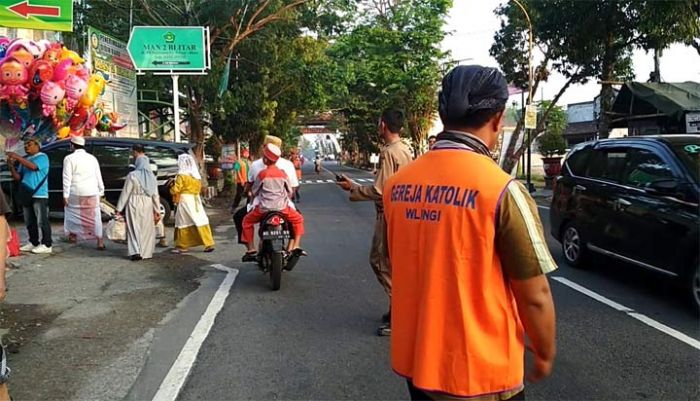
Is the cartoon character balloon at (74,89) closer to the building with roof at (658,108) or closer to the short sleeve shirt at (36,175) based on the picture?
the short sleeve shirt at (36,175)

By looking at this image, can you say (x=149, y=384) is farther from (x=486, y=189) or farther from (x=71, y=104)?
(x=71, y=104)

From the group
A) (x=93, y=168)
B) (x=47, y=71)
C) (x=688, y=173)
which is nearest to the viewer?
(x=688, y=173)

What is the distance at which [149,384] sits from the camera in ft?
13.9

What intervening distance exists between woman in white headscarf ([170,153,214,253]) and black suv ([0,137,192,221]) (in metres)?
3.62

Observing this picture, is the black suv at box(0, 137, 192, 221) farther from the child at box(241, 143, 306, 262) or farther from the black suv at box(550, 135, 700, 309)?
the black suv at box(550, 135, 700, 309)

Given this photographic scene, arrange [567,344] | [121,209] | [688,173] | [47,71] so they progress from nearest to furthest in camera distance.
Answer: [567,344], [688,173], [121,209], [47,71]

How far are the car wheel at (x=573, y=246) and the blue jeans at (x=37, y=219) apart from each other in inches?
296

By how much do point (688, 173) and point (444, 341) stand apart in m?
4.91

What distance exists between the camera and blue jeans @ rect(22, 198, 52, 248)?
9125mm

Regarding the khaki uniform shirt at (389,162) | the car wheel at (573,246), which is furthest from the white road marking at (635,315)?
the khaki uniform shirt at (389,162)

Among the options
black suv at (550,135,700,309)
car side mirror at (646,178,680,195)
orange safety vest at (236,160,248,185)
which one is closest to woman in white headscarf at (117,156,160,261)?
black suv at (550,135,700,309)

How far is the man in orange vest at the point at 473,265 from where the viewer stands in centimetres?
193

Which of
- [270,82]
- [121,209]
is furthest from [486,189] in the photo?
[270,82]

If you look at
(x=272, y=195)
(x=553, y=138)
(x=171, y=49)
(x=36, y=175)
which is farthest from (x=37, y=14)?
(x=553, y=138)
